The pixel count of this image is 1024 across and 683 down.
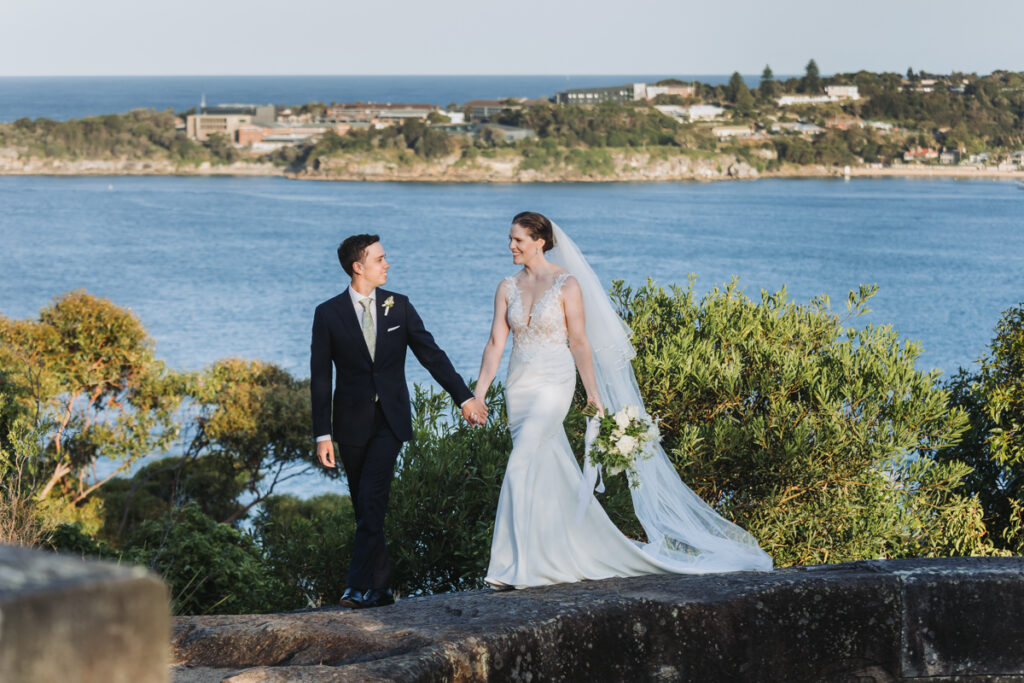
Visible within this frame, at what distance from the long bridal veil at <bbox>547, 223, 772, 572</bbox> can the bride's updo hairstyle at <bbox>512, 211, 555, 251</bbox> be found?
0.19m

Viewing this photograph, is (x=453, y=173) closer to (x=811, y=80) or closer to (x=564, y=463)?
(x=811, y=80)

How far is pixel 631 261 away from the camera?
77.3m

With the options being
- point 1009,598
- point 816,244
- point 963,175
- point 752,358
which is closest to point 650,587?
point 1009,598

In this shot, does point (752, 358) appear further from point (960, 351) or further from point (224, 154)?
point (224, 154)

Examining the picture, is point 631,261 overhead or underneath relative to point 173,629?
underneath

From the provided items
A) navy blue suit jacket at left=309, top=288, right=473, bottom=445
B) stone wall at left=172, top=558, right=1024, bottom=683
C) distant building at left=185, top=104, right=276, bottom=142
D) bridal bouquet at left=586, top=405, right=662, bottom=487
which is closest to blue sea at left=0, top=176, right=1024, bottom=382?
distant building at left=185, top=104, right=276, bottom=142

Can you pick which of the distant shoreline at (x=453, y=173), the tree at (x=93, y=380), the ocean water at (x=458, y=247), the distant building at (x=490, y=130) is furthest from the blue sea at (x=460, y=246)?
the tree at (x=93, y=380)

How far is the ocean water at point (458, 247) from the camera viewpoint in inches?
2530

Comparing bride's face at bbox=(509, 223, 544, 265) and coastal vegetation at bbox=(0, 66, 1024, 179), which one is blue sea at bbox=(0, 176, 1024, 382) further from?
bride's face at bbox=(509, 223, 544, 265)

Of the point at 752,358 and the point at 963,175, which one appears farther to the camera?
the point at 963,175

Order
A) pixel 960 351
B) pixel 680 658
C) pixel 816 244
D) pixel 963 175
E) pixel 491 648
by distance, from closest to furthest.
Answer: pixel 491 648, pixel 680 658, pixel 960 351, pixel 816 244, pixel 963 175

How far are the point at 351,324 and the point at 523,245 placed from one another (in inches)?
33.3

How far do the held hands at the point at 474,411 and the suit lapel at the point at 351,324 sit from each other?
1.58 feet

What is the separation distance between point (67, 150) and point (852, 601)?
16460 cm
